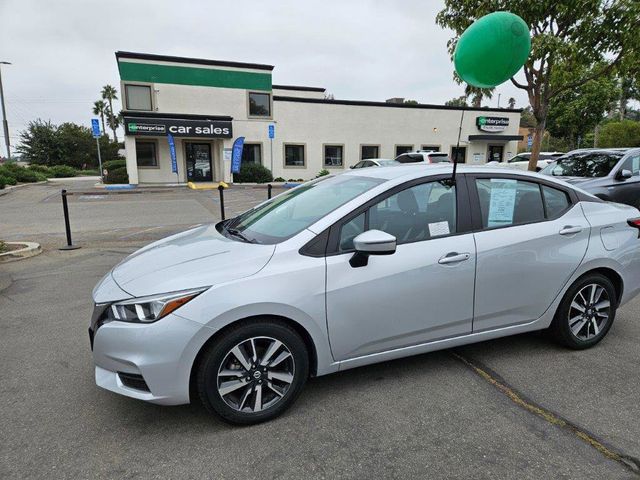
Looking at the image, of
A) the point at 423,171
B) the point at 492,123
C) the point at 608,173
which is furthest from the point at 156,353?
the point at 492,123

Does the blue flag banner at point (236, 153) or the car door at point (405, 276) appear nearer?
the car door at point (405, 276)

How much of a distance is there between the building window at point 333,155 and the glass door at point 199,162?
23.5 feet

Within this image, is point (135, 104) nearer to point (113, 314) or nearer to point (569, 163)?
point (569, 163)

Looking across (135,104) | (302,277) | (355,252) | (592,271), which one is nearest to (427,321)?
(355,252)

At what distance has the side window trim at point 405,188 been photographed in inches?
114

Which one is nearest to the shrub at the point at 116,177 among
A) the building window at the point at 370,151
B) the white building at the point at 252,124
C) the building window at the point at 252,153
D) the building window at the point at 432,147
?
the white building at the point at 252,124

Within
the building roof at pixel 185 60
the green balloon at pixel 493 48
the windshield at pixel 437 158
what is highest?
the building roof at pixel 185 60

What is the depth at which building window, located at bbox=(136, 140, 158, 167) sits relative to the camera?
24.0m

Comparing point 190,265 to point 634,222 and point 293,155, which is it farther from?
point 293,155

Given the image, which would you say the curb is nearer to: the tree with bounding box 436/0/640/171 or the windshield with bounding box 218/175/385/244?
the windshield with bounding box 218/175/385/244

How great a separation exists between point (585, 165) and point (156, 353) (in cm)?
961

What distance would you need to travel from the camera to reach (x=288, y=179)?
88.5 ft

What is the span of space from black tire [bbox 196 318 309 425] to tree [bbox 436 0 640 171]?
1095 centimetres

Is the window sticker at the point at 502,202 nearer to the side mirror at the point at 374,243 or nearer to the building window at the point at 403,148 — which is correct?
the side mirror at the point at 374,243
